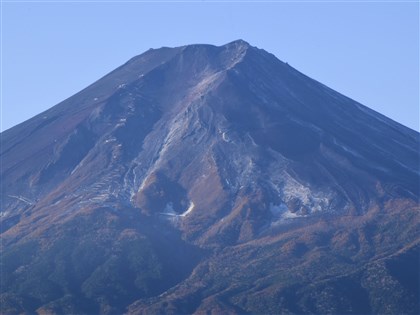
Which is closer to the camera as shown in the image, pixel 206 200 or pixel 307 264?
pixel 307 264

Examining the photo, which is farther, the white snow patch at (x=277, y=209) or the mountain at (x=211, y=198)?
the white snow patch at (x=277, y=209)

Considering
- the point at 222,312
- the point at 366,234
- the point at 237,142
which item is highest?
the point at 237,142

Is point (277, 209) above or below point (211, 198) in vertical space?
below

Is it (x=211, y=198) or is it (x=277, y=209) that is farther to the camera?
(x=211, y=198)

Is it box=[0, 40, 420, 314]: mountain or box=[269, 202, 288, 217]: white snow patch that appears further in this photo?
box=[269, 202, 288, 217]: white snow patch

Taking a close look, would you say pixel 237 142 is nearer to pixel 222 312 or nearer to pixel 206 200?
pixel 206 200

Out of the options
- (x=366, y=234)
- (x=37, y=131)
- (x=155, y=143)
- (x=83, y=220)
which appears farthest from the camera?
(x=37, y=131)

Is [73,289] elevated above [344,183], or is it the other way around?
[344,183]

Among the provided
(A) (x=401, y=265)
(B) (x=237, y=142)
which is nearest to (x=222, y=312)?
(A) (x=401, y=265)
